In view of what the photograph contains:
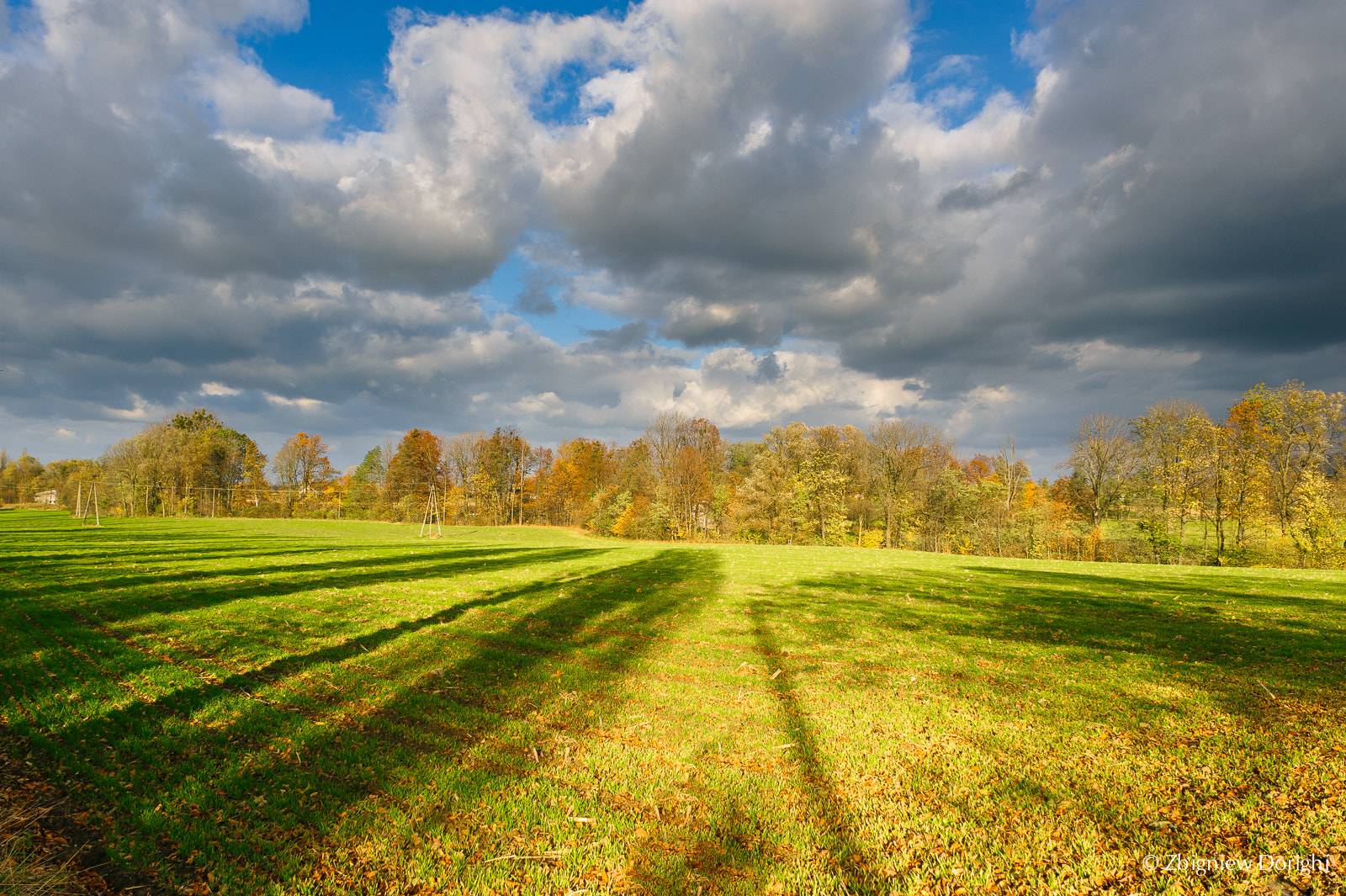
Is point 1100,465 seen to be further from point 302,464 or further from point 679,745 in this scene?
point 302,464

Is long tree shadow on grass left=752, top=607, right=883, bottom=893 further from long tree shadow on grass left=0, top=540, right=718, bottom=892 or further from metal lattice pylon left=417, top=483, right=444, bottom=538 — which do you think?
metal lattice pylon left=417, top=483, right=444, bottom=538

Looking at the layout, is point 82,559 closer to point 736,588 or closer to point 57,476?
point 736,588

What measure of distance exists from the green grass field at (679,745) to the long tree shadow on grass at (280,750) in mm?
28

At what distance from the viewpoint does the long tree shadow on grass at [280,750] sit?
3.58 m

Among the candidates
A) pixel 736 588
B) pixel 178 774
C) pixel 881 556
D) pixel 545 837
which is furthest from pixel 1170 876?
pixel 881 556

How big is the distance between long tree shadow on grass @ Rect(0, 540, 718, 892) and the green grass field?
3cm

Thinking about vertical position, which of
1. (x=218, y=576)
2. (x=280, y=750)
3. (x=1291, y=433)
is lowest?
(x=218, y=576)

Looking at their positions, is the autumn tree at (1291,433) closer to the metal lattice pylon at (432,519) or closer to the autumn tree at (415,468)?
the metal lattice pylon at (432,519)

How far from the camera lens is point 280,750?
483 cm

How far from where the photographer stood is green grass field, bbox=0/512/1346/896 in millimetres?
3396

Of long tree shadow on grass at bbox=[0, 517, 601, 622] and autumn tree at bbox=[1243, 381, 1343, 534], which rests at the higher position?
autumn tree at bbox=[1243, 381, 1343, 534]

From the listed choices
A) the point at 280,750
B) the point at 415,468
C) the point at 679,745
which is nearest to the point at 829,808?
the point at 679,745

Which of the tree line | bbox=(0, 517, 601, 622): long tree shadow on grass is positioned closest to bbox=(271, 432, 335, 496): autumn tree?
the tree line

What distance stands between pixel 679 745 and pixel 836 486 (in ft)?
154
